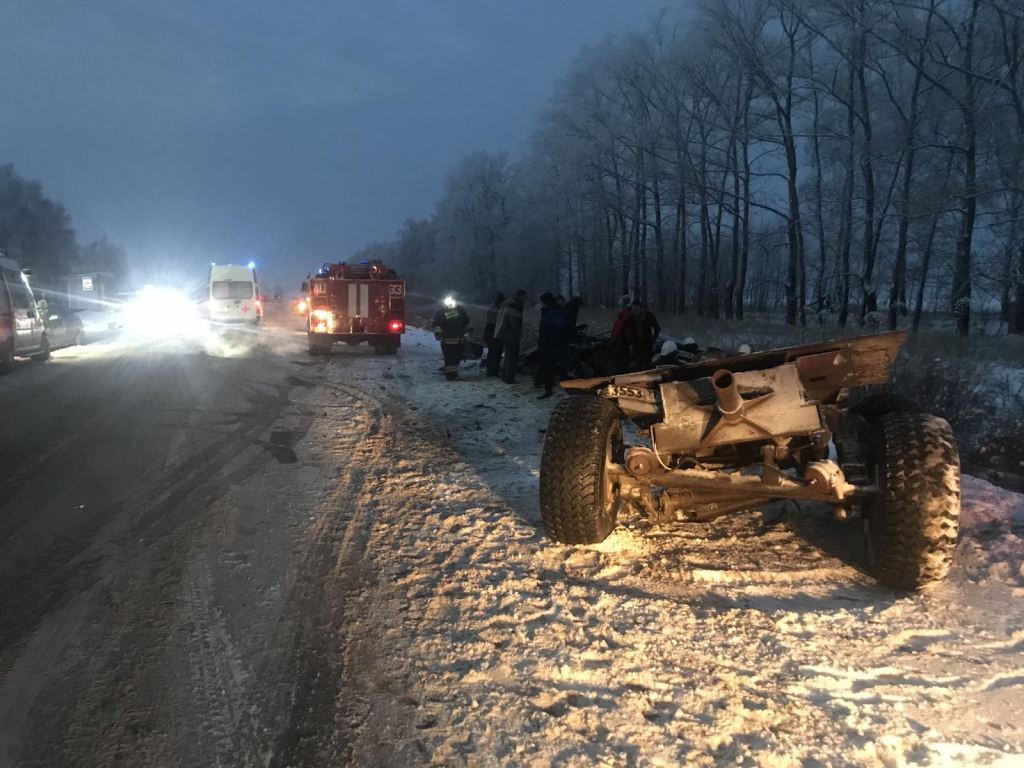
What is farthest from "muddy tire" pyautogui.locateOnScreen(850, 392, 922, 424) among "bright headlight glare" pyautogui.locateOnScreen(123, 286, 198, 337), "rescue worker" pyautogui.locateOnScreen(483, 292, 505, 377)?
"bright headlight glare" pyautogui.locateOnScreen(123, 286, 198, 337)

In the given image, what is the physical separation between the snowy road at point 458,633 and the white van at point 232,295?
2272 cm

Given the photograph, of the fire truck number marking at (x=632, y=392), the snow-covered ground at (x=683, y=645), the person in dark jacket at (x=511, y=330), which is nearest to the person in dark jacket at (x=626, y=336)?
the person in dark jacket at (x=511, y=330)

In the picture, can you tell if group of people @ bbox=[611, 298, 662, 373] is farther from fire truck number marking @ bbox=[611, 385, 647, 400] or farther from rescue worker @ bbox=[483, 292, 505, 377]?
fire truck number marking @ bbox=[611, 385, 647, 400]

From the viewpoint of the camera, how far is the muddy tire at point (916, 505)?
358cm

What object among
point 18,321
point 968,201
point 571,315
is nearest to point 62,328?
point 18,321

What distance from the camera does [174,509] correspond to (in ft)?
17.5

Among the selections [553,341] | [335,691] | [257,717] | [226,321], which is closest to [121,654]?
[257,717]

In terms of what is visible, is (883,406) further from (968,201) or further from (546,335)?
(968,201)

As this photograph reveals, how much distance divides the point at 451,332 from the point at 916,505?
32.5 feet

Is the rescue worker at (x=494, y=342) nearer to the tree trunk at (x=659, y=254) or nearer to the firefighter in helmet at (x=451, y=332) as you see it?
the firefighter in helmet at (x=451, y=332)

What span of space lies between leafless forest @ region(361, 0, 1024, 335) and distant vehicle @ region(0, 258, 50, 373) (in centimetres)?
1884

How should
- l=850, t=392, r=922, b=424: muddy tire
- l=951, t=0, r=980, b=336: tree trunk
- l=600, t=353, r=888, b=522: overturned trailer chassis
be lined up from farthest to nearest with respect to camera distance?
1. l=951, t=0, r=980, b=336: tree trunk
2. l=850, t=392, r=922, b=424: muddy tire
3. l=600, t=353, r=888, b=522: overturned trailer chassis

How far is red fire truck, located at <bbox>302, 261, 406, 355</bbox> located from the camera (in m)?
17.2

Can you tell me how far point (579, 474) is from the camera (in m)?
4.14
